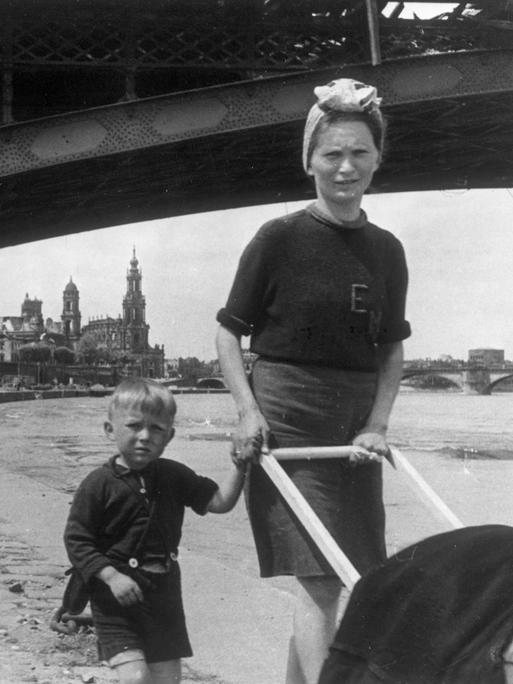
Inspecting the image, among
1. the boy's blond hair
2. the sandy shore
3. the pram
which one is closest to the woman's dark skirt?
the boy's blond hair

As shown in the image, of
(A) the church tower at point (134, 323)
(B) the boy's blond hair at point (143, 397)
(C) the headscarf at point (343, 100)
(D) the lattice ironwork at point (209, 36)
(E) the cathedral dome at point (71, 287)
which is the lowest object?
(B) the boy's blond hair at point (143, 397)

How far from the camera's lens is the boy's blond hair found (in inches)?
95.5

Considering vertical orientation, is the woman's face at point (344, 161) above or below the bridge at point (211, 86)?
below

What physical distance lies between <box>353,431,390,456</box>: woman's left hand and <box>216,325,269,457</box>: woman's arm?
0.23 m

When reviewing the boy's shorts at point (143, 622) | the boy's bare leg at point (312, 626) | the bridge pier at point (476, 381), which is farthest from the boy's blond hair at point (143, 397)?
the bridge pier at point (476, 381)

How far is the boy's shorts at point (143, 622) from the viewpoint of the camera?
2354 mm

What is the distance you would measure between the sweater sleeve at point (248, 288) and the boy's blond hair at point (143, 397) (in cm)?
24

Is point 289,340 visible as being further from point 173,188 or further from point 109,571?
point 173,188

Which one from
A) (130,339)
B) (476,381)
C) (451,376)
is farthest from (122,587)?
(130,339)

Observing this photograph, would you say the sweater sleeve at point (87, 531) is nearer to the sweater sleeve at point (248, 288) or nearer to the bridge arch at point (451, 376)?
the sweater sleeve at point (248, 288)

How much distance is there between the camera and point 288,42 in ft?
37.6

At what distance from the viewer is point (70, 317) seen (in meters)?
93.1

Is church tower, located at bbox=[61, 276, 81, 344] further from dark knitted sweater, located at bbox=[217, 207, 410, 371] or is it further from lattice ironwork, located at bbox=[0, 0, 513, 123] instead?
dark knitted sweater, located at bbox=[217, 207, 410, 371]

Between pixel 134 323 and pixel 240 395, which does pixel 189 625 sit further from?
pixel 134 323
